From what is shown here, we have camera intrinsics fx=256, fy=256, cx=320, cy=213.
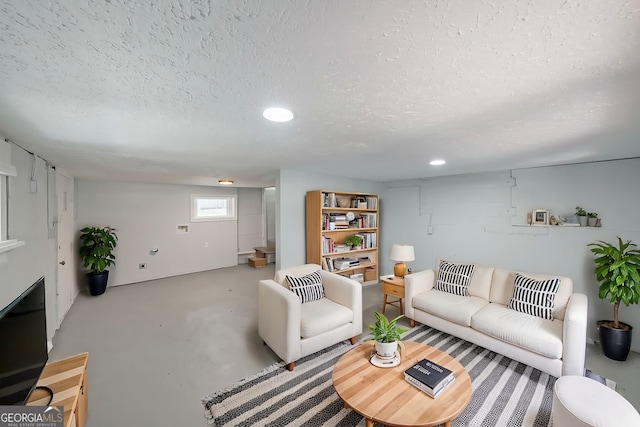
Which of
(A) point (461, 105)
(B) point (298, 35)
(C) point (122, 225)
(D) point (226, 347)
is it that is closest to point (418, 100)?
(A) point (461, 105)

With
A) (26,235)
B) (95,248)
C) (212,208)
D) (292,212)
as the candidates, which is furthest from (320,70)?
(212,208)

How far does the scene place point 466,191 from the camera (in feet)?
13.1

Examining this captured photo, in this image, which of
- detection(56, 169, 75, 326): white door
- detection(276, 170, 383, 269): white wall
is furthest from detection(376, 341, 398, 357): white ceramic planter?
detection(56, 169, 75, 326): white door

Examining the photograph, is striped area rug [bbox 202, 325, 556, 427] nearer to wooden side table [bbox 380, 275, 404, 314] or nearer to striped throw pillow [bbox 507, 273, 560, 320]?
striped throw pillow [bbox 507, 273, 560, 320]

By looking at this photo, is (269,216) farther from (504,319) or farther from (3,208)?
(504,319)

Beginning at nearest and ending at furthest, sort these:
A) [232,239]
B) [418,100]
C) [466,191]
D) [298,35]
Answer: [298,35] → [418,100] → [466,191] → [232,239]

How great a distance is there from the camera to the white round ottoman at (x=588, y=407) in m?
1.36

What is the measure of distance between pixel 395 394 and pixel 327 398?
1.98ft

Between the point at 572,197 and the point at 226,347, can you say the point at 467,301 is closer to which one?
the point at 572,197

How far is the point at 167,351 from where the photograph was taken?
263cm

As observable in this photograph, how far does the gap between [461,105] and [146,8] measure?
135 cm

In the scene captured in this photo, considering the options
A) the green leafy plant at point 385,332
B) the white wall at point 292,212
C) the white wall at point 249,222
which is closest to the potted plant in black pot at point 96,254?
the white wall at point 249,222

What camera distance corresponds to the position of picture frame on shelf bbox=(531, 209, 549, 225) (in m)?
3.22

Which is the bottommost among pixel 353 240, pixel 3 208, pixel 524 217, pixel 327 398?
pixel 327 398
